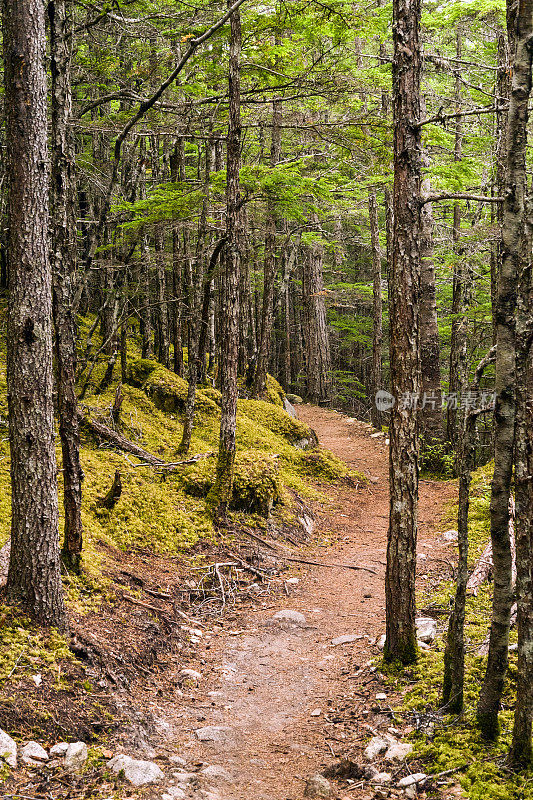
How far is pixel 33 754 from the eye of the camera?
3250 mm

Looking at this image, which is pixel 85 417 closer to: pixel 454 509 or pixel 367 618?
pixel 367 618

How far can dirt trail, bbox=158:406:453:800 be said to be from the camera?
384 centimetres

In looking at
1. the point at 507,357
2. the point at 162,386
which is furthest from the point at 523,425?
A: the point at 162,386

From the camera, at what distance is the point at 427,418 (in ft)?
44.9

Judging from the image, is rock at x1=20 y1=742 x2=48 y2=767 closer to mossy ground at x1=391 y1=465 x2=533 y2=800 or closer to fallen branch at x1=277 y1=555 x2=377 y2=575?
mossy ground at x1=391 y1=465 x2=533 y2=800

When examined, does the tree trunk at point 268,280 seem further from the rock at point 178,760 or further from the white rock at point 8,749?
the white rock at point 8,749

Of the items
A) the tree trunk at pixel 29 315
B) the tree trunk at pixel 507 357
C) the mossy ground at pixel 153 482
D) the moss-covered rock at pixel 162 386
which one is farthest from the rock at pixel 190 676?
the moss-covered rock at pixel 162 386

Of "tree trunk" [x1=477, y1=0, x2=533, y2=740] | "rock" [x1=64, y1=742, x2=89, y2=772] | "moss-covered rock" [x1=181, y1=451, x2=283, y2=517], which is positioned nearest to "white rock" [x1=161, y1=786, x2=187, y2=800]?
"rock" [x1=64, y1=742, x2=89, y2=772]

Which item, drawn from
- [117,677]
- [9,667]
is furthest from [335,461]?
[9,667]

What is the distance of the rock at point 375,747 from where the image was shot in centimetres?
365

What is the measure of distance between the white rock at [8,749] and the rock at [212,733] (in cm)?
142

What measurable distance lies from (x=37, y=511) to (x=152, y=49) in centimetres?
762

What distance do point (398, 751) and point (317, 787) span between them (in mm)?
567

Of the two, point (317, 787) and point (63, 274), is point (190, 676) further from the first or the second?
point (63, 274)
